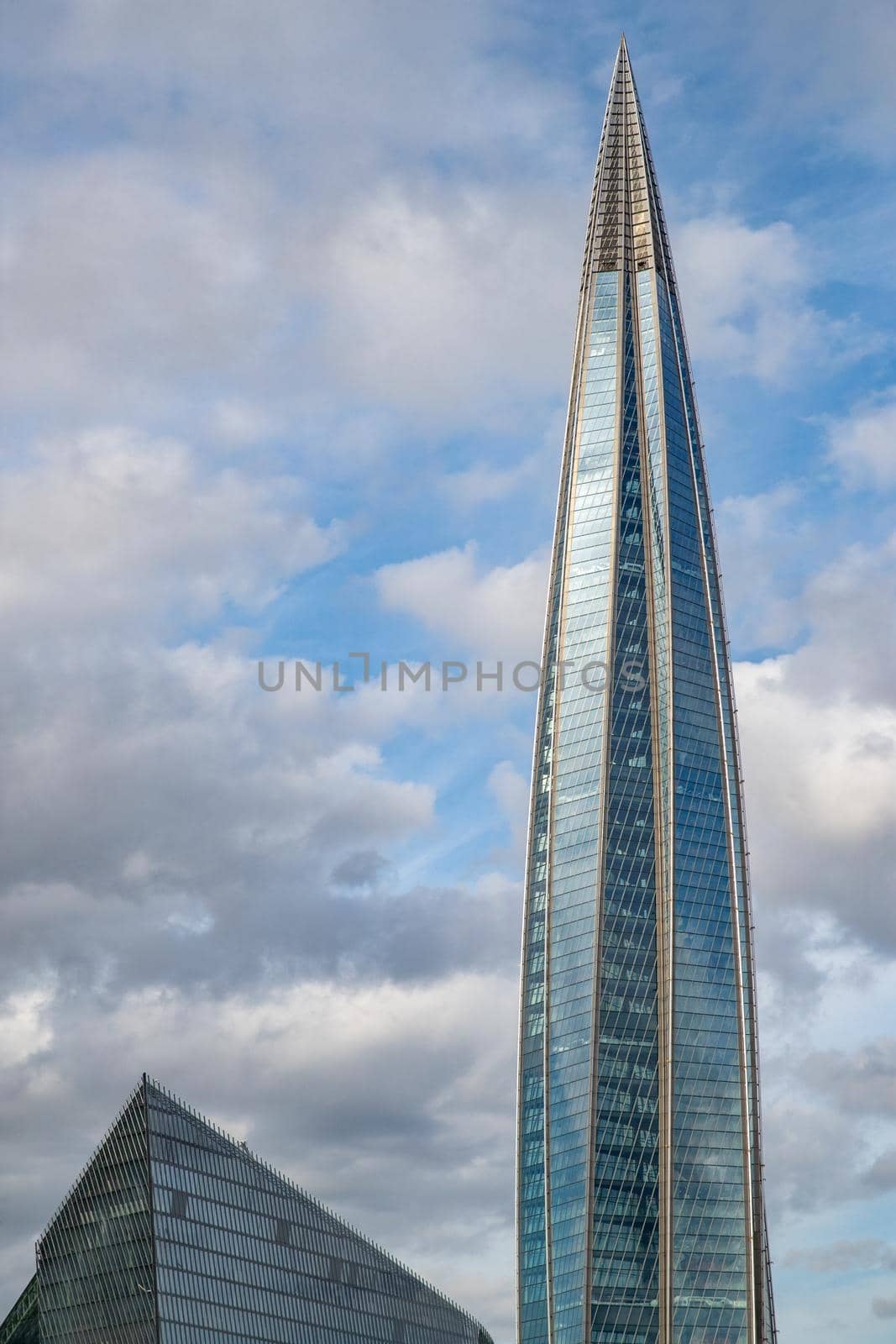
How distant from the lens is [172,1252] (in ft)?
528

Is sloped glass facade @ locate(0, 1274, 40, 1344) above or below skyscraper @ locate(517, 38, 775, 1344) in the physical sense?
below

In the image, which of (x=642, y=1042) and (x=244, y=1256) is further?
(x=642, y=1042)

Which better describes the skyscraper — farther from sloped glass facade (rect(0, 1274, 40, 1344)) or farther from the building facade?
sloped glass facade (rect(0, 1274, 40, 1344))

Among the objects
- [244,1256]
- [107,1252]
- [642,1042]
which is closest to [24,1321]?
[107,1252]

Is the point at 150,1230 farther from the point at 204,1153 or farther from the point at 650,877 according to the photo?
the point at 650,877

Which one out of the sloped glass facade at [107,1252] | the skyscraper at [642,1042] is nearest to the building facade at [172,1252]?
the sloped glass facade at [107,1252]

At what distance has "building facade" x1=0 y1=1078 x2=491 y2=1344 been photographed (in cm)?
15962

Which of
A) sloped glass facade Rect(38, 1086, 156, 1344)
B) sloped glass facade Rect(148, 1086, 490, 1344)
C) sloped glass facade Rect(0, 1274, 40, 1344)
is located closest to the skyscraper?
sloped glass facade Rect(148, 1086, 490, 1344)

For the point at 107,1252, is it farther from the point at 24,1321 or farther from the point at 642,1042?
the point at 642,1042

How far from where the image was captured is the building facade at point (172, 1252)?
160m

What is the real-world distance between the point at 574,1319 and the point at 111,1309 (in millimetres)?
49344

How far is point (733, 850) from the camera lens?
194 m

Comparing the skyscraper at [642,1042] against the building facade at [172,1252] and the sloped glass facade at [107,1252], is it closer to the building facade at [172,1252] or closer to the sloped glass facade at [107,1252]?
the building facade at [172,1252]

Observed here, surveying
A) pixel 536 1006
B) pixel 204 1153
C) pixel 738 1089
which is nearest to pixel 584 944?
pixel 536 1006
